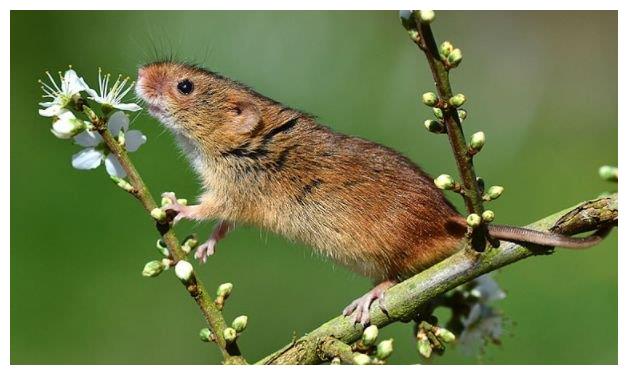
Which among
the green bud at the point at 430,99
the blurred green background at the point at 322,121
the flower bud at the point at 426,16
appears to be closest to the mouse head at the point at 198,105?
the blurred green background at the point at 322,121

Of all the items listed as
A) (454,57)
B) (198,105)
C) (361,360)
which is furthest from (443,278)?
(198,105)

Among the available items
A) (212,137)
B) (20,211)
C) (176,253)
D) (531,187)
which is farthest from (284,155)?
(531,187)

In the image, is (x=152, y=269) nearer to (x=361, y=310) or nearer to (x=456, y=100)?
(x=361, y=310)

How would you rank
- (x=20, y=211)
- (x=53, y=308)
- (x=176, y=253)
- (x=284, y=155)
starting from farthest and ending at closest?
(x=20, y=211) < (x=53, y=308) < (x=284, y=155) < (x=176, y=253)

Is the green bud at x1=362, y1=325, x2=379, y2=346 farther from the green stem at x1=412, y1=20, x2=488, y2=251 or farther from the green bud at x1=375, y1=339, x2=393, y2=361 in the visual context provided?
the green stem at x1=412, y1=20, x2=488, y2=251

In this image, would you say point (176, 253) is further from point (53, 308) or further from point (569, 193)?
point (569, 193)

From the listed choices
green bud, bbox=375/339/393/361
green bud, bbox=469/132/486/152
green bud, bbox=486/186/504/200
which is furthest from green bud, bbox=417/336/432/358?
green bud, bbox=469/132/486/152

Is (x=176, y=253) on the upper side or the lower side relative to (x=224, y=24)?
lower
